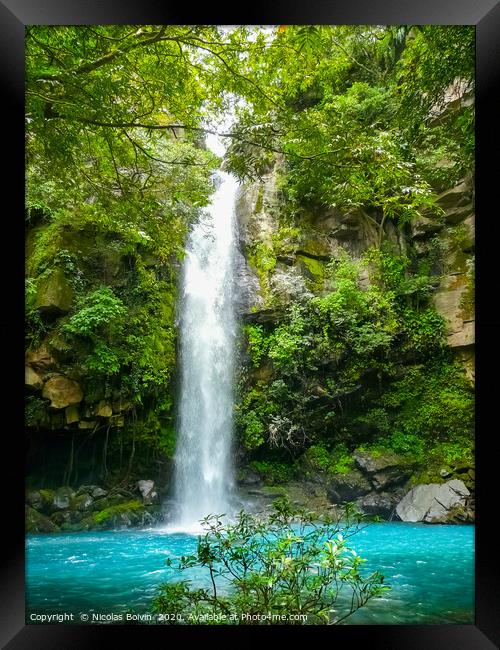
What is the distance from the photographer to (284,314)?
6.84 meters

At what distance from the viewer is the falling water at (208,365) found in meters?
6.61

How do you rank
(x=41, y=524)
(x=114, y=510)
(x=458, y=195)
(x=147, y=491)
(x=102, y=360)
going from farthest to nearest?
(x=147, y=491) → (x=102, y=360) → (x=114, y=510) → (x=41, y=524) → (x=458, y=195)

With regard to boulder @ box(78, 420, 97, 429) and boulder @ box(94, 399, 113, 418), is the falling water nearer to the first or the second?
boulder @ box(94, 399, 113, 418)

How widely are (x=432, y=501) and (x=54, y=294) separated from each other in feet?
18.6

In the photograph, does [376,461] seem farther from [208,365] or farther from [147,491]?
[147,491]

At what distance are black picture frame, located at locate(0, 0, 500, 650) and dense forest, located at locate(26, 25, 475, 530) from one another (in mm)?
1257

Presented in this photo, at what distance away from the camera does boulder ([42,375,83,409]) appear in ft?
19.6

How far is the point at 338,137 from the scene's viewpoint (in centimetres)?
287

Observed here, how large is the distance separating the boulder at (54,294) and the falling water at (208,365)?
1.85 m

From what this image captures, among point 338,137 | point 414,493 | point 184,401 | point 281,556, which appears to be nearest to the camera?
point 281,556

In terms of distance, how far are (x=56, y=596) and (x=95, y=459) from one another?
13.4 ft

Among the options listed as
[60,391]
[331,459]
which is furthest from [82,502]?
[331,459]
